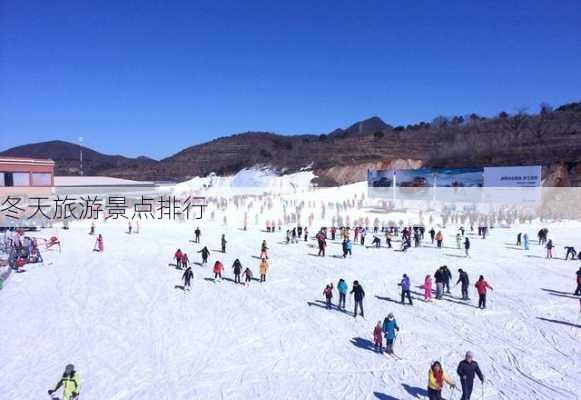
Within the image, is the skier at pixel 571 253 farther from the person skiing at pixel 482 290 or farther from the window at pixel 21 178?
the window at pixel 21 178

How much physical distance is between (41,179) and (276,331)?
3202cm

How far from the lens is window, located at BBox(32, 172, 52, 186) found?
36.4m

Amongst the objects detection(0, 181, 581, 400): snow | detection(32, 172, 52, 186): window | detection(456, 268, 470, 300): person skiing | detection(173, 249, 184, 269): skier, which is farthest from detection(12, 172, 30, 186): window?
detection(456, 268, 470, 300): person skiing

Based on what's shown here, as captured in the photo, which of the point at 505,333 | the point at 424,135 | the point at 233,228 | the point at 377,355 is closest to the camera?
the point at 377,355

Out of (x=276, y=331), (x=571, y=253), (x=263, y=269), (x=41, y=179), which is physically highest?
(x=41, y=179)

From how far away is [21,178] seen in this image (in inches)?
1396

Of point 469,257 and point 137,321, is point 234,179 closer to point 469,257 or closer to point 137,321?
point 469,257

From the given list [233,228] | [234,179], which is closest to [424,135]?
[234,179]

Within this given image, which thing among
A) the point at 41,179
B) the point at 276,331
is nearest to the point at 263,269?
the point at 276,331

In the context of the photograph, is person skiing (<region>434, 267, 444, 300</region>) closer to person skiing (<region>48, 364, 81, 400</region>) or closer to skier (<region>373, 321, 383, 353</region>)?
skier (<region>373, 321, 383, 353</region>)

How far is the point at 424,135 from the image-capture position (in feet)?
267

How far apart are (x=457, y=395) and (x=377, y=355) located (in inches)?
81.3

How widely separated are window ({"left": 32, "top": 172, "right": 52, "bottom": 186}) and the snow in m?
19.8

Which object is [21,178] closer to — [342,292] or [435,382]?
[342,292]
